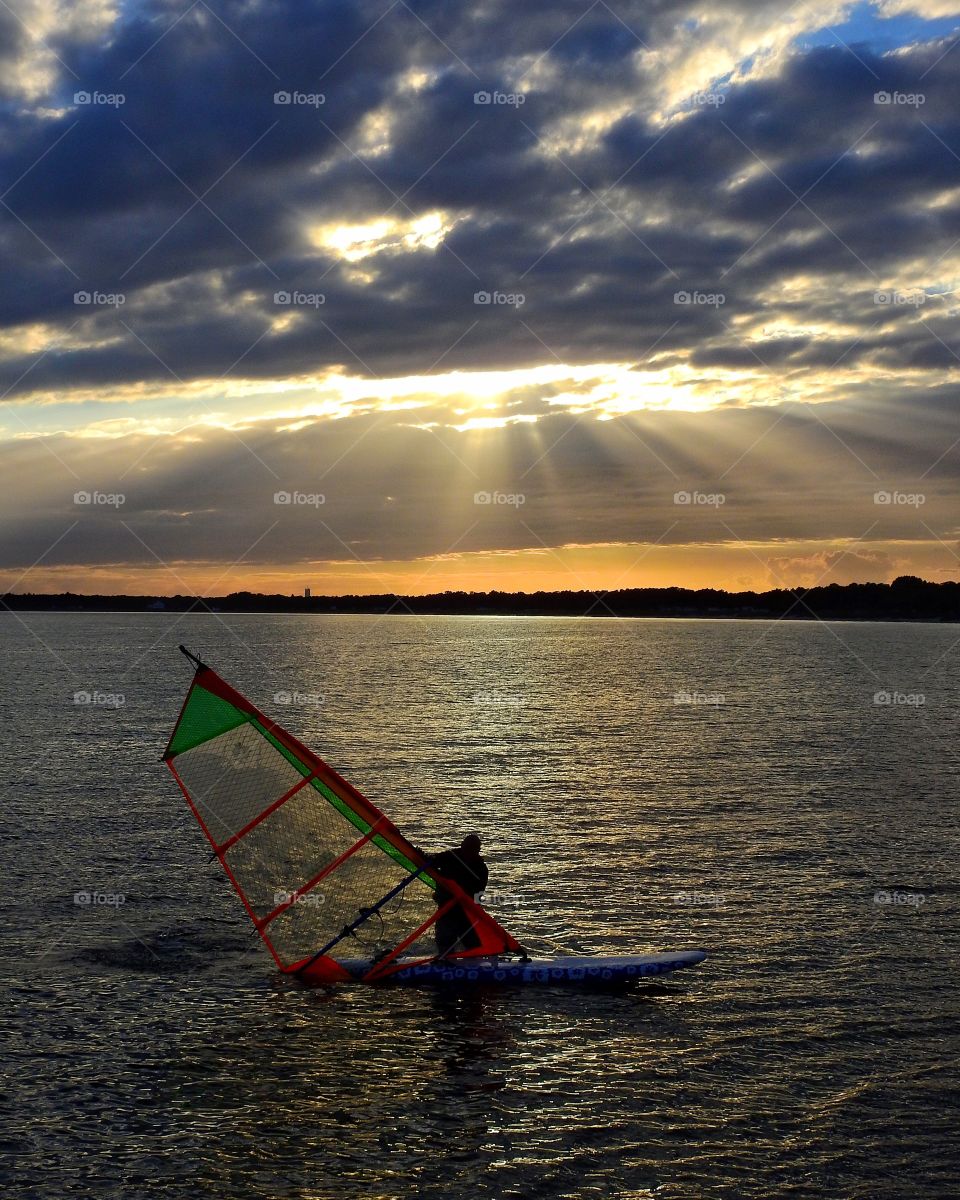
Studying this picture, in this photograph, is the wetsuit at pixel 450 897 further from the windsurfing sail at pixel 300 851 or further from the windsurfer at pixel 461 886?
Result: the windsurfing sail at pixel 300 851

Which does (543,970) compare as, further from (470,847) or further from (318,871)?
(318,871)

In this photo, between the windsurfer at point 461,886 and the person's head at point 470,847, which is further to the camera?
the windsurfer at point 461,886

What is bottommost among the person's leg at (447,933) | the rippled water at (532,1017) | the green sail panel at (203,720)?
the rippled water at (532,1017)

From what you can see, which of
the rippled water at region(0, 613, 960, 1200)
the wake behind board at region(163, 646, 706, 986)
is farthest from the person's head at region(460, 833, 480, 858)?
the rippled water at region(0, 613, 960, 1200)

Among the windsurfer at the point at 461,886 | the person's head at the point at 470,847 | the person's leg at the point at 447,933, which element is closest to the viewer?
the person's head at the point at 470,847

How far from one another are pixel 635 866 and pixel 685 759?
861 inches

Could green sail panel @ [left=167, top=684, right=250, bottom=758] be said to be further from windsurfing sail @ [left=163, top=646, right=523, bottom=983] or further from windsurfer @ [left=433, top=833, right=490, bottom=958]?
windsurfer @ [left=433, top=833, right=490, bottom=958]

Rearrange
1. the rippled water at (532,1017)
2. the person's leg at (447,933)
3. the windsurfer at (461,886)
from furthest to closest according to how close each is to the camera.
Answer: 1. the person's leg at (447,933)
2. the windsurfer at (461,886)
3. the rippled water at (532,1017)

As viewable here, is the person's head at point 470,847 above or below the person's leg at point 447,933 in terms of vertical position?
above

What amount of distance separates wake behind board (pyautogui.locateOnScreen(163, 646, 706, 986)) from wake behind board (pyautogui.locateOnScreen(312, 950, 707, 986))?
2 centimetres

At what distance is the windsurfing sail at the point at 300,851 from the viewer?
18.3 metres

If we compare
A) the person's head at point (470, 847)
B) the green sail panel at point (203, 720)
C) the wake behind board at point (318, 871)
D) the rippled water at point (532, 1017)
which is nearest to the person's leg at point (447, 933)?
the wake behind board at point (318, 871)

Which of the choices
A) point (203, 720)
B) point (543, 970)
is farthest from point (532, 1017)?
point (203, 720)

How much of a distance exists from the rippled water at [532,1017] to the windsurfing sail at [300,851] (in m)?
1.07
